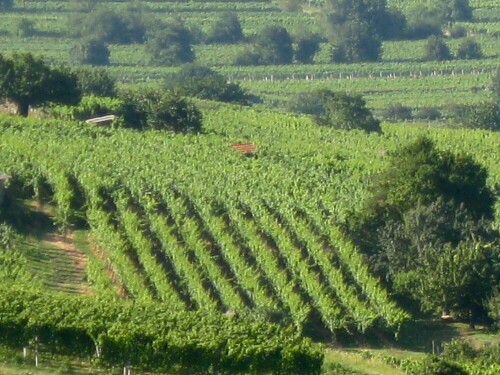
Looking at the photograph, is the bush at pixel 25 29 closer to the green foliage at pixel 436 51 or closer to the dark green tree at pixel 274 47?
the dark green tree at pixel 274 47

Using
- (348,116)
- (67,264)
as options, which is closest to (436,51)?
(348,116)

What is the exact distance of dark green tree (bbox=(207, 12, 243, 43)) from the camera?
141875mm

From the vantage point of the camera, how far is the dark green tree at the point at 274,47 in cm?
13238

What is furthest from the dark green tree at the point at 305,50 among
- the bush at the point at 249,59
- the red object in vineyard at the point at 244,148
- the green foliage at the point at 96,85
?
the red object in vineyard at the point at 244,148

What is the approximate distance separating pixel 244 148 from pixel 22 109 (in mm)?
9883

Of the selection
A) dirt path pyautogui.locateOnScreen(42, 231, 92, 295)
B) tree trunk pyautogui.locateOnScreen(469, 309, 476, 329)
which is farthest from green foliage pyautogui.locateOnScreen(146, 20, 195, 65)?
tree trunk pyautogui.locateOnScreen(469, 309, 476, 329)

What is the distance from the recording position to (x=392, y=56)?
136 m

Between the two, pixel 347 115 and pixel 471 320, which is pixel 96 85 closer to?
pixel 347 115

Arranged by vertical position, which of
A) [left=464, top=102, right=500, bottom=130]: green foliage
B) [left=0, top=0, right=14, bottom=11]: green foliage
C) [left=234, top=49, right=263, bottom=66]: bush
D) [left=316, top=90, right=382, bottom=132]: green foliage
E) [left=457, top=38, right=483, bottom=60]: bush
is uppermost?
[left=316, top=90, right=382, bottom=132]: green foliage

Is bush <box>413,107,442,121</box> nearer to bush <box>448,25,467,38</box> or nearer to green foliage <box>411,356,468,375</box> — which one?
bush <box>448,25,467,38</box>

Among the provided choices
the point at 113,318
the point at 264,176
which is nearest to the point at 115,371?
the point at 113,318

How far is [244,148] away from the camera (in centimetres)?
6838

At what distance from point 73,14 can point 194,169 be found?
8376 cm

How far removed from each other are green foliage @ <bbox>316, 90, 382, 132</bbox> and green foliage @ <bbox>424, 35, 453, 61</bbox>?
1875 inches
